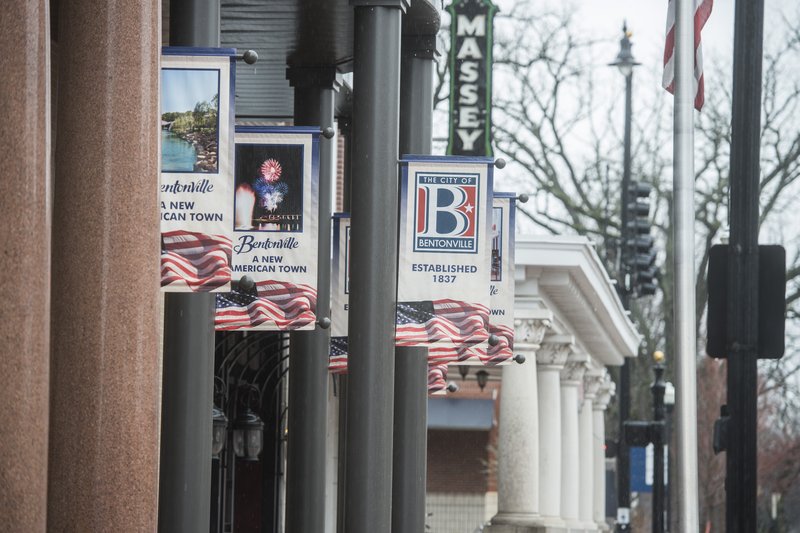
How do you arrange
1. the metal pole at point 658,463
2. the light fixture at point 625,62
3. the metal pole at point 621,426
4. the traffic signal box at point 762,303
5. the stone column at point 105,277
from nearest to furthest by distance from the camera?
the stone column at point 105,277 < the traffic signal box at point 762,303 < the metal pole at point 658,463 < the metal pole at point 621,426 < the light fixture at point 625,62

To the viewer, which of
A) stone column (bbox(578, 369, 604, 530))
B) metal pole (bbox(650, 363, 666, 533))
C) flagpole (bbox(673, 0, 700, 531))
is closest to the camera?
flagpole (bbox(673, 0, 700, 531))

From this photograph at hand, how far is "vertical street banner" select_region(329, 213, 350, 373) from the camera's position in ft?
55.7

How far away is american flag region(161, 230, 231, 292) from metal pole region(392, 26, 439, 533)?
479cm

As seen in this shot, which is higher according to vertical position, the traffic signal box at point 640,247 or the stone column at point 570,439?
the traffic signal box at point 640,247

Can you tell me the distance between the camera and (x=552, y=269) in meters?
26.8

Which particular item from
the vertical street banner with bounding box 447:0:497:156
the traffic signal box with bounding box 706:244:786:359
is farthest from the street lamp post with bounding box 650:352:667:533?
the traffic signal box with bounding box 706:244:786:359

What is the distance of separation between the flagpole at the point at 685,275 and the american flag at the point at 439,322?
218cm

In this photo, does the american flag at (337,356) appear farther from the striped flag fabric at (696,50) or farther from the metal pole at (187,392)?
the metal pole at (187,392)

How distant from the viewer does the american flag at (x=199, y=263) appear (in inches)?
436

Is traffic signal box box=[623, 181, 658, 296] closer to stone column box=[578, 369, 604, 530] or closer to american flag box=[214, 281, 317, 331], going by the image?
stone column box=[578, 369, 604, 530]

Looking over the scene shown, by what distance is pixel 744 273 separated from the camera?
10.5 meters

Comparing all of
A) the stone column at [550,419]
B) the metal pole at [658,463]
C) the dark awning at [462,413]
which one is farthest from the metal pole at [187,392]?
the dark awning at [462,413]

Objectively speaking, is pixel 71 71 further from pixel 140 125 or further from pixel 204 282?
pixel 204 282

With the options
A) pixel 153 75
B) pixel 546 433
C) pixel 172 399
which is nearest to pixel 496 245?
pixel 172 399
